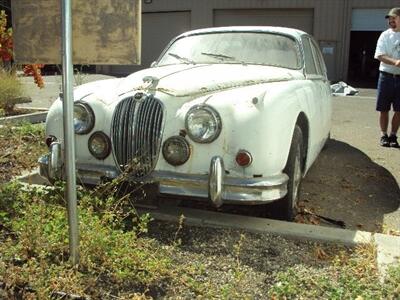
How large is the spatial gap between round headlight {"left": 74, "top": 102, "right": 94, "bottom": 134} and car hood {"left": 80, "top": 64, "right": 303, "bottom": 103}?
0.48 feet

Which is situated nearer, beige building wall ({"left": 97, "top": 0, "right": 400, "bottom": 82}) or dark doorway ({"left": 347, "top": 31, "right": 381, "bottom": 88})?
beige building wall ({"left": 97, "top": 0, "right": 400, "bottom": 82})

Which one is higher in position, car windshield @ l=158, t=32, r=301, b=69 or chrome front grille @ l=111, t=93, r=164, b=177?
car windshield @ l=158, t=32, r=301, b=69

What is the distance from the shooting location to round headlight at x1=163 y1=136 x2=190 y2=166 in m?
3.63

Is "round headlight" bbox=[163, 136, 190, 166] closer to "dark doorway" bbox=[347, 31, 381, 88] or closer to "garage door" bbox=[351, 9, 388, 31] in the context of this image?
"garage door" bbox=[351, 9, 388, 31]

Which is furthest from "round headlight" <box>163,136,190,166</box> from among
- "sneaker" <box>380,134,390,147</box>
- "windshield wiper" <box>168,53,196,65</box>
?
"sneaker" <box>380,134,390,147</box>

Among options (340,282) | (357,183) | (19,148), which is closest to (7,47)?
(19,148)

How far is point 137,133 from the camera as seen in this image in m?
3.74

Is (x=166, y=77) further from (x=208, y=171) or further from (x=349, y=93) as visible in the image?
(x=349, y=93)

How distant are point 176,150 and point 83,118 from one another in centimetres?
85

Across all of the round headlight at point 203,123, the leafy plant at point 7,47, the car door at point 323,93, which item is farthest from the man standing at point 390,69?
the leafy plant at point 7,47

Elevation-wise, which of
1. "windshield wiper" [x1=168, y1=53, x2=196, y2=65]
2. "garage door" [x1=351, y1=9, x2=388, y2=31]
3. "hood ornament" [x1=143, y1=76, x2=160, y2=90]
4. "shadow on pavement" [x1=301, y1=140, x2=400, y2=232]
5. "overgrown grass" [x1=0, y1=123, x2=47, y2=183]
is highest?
"garage door" [x1=351, y1=9, x2=388, y2=31]

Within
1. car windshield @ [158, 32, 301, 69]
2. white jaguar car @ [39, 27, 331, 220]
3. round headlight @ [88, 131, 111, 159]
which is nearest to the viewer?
white jaguar car @ [39, 27, 331, 220]

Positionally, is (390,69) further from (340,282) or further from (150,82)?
(340,282)

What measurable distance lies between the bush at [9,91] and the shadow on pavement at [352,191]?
5187 millimetres
